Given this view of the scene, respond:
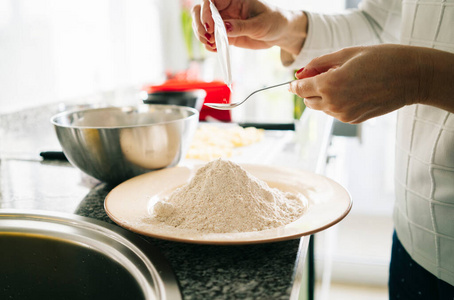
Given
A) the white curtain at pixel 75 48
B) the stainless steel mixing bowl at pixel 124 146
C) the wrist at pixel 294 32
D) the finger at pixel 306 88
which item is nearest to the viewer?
the finger at pixel 306 88

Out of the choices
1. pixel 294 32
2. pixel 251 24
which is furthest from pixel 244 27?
pixel 294 32

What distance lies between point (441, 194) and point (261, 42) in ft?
1.83

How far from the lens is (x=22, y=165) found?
101 centimetres

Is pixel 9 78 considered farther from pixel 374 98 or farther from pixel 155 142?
pixel 374 98

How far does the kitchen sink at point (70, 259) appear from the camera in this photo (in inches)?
20.2

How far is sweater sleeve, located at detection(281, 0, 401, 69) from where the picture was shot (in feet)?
3.31

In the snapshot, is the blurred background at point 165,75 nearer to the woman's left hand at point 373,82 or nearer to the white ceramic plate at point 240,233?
Answer: the white ceramic plate at point 240,233

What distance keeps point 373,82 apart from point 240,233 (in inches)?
11.4

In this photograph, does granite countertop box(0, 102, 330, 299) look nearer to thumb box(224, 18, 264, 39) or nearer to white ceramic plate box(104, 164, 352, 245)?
white ceramic plate box(104, 164, 352, 245)

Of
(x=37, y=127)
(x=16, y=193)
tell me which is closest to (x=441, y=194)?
(x=16, y=193)

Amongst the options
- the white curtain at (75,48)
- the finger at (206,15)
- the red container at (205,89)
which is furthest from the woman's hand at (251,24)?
the white curtain at (75,48)

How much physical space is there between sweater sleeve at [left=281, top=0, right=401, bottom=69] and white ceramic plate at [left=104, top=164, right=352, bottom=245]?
418 mm

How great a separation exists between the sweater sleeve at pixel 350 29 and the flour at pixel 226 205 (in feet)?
1.71

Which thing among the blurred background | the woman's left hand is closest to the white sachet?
the woman's left hand
